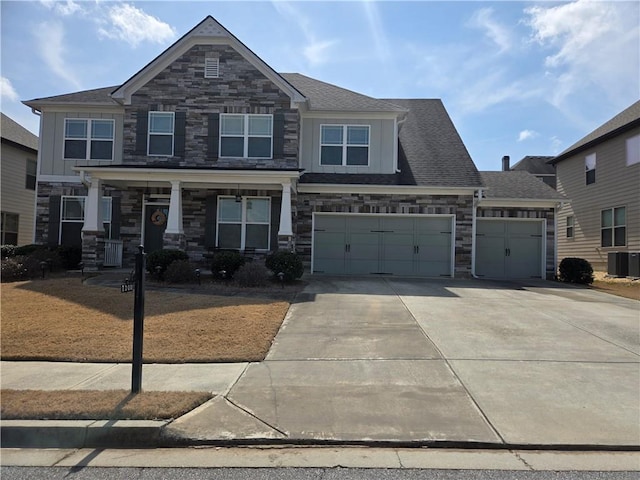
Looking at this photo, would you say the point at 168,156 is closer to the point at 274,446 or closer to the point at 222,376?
the point at 222,376

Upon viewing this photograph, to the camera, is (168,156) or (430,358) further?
(168,156)

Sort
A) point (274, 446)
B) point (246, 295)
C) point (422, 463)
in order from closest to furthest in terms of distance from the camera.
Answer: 1. point (422, 463)
2. point (274, 446)
3. point (246, 295)

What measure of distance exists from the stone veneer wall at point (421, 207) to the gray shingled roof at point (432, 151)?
0.59 meters

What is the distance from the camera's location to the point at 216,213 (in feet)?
52.1

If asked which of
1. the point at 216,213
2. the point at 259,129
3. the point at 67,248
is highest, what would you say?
the point at 259,129

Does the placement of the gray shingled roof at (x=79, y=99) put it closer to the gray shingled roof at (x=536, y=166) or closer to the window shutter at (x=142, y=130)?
the window shutter at (x=142, y=130)

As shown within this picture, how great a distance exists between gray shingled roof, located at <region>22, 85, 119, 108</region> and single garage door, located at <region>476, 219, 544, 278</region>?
14.6 metres

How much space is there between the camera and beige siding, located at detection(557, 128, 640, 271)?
18.6 metres

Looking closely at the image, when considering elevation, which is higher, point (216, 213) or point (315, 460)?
point (216, 213)

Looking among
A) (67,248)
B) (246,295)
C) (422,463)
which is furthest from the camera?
(67,248)

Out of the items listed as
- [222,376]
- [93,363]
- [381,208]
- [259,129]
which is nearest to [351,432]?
[222,376]

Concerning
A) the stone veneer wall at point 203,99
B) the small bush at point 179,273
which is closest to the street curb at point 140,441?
the small bush at point 179,273

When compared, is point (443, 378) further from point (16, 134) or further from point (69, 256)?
point (16, 134)

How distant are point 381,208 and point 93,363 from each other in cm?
1142
